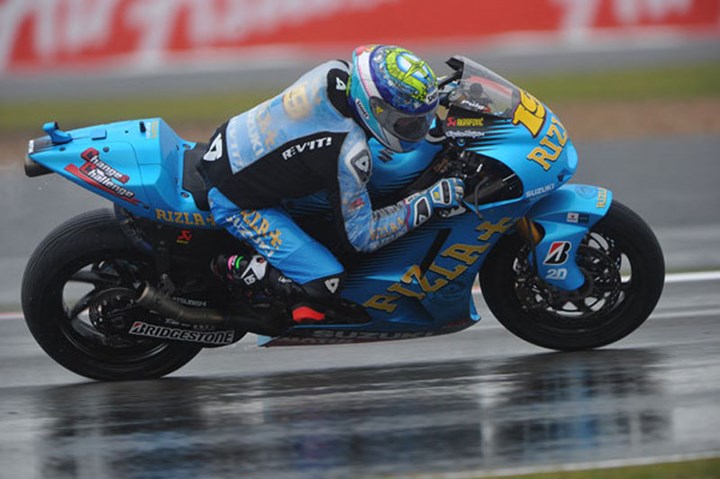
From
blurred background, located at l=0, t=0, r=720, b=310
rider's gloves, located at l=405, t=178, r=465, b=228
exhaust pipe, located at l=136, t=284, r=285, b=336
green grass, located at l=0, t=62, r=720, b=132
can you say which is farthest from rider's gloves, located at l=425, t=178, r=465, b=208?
green grass, located at l=0, t=62, r=720, b=132

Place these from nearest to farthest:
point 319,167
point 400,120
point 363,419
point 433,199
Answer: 1. point 363,419
2. point 400,120
3. point 319,167
4. point 433,199

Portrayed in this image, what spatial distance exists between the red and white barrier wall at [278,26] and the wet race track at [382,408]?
373 inches

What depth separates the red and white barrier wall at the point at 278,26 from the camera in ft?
54.4

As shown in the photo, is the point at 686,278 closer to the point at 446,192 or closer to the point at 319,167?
the point at 446,192

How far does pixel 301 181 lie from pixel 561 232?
49.6 inches

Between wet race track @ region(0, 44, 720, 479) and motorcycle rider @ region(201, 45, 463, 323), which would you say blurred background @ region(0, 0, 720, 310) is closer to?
wet race track @ region(0, 44, 720, 479)

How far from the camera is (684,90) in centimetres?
1627

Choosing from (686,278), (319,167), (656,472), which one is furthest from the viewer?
(686,278)

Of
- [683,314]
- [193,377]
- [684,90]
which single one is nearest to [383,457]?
[193,377]

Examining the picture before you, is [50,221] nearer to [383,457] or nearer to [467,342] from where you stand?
[467,342]

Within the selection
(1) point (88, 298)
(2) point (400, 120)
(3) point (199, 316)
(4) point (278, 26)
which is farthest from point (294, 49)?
(2) point (400, 120)

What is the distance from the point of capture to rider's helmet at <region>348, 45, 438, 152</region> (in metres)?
5.65

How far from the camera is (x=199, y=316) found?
20.2 feet

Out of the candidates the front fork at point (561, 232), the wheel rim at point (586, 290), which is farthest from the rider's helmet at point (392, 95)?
the wheel rim at point (586, 290)
